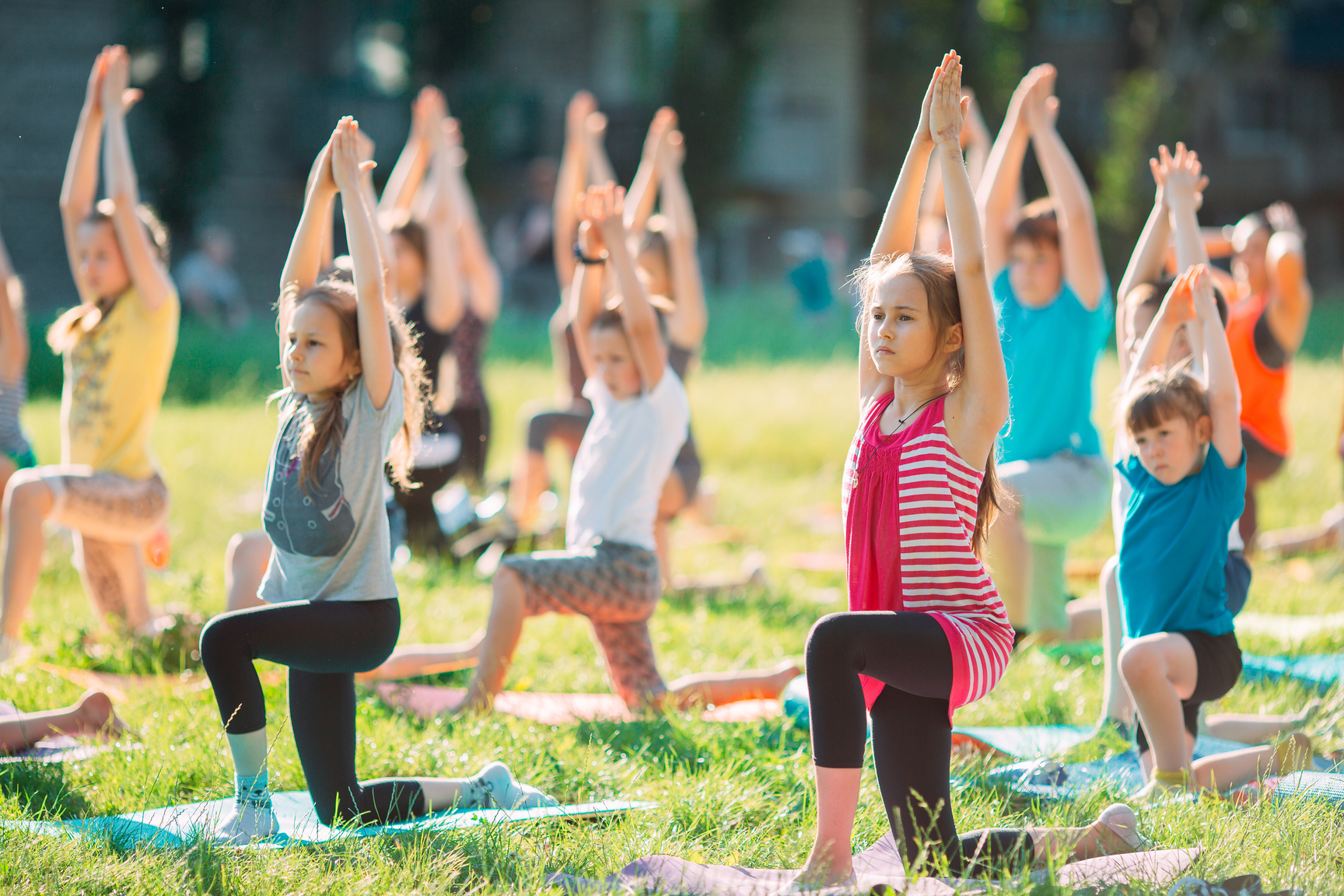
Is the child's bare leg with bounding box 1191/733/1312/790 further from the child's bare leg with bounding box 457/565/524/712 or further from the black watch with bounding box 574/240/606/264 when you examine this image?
the black watch with bounding box 574/240/606/264

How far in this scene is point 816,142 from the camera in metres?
27.3

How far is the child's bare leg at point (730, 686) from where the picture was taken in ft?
14.4

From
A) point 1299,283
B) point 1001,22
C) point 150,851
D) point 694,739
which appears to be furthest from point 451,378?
point 1001,22

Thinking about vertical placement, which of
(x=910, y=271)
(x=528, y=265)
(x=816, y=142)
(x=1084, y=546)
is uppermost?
(x=816, y=142)

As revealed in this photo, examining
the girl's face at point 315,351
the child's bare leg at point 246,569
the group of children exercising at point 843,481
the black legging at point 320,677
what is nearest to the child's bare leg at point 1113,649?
the group of children exercising at point 843,481

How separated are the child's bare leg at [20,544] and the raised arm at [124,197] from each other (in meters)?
0.81

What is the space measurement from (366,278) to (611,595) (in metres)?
1.41

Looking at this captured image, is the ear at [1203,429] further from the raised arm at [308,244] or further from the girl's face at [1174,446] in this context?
the raised arm at [308,244]

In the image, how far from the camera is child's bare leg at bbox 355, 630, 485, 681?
470 cm

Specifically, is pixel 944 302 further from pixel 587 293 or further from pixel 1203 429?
pixel 587 293

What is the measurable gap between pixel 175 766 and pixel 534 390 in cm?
798

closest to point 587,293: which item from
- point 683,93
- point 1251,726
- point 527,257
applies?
point 1251,726

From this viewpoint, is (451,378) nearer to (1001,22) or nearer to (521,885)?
(521,885)

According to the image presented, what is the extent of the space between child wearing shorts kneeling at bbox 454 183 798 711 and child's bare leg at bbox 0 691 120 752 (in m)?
1.09
